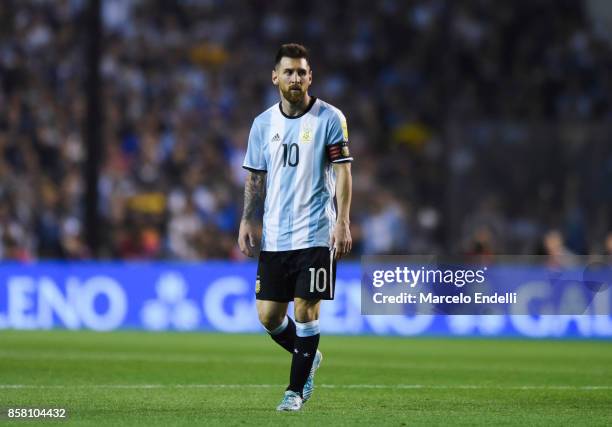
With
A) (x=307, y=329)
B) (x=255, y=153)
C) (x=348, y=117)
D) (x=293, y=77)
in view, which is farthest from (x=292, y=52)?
(x=348, y=117)

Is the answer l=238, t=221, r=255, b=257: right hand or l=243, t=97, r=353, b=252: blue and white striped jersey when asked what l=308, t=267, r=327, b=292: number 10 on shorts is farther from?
l=238, t=221, r=255, b=257: right hand

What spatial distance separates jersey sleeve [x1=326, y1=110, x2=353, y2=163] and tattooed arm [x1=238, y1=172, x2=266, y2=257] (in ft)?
1.83

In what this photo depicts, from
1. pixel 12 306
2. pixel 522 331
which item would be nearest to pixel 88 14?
pixel 12 306

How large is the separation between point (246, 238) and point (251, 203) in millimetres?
245

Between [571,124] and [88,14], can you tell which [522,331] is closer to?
[571,124]

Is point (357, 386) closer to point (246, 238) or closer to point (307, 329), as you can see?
point (307, 329)

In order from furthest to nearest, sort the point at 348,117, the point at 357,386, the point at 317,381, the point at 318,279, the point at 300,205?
1. the point at 348,117
2. the point at 317,381
3. the point at 357,386
4. the point at 300,205
5. the point at 318,279

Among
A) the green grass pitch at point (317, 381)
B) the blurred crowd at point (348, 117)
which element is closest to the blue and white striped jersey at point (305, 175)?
the green grass pitch at point (317, 381)

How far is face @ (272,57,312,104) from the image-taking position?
8.28 m

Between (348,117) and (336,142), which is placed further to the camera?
(348,117)

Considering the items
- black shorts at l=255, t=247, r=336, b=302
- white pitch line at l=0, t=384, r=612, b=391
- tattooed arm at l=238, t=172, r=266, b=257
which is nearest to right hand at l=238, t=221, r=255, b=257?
tattooed arm at l=238, t=172, r=266, b=257

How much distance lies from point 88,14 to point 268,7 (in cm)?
688

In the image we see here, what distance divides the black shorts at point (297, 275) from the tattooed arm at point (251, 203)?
174mm

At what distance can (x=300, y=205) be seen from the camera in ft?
27.5
